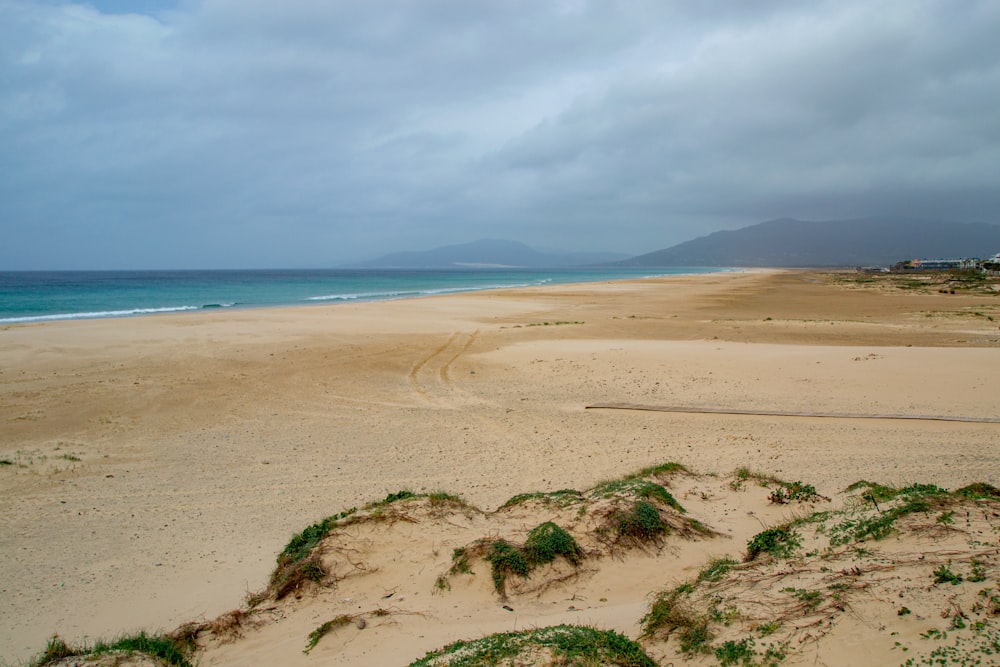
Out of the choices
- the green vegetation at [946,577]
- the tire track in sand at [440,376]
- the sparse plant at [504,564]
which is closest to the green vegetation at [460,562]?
the sparse plant at [504,564]

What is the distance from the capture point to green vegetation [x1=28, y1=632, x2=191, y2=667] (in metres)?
3.78

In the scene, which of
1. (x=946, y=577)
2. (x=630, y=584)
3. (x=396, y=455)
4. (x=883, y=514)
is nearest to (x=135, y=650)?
(x=630, y=584)

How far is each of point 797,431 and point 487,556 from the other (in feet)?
22.5

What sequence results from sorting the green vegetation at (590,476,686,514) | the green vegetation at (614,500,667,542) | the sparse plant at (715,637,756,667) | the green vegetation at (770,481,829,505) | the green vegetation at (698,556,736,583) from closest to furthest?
the sparse plant at (715,637,756,667) < the green vegetation at (698,556,736,583) < the green vegetation at (614,500,667,542) < the green vegetation at (590,476,686,514) < the green vegetation at (770,481,829,505)

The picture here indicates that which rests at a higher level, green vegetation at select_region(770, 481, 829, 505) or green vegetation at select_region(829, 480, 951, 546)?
green vegetation at select_region(829, 480, 951, 546)

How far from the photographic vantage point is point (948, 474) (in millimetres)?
7422

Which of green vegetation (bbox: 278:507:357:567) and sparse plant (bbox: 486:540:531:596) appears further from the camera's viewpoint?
green vegetation (bbox: 278:507:357:567)

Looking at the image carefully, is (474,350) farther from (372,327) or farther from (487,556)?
(487,556)

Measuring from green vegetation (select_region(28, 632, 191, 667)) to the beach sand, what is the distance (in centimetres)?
21

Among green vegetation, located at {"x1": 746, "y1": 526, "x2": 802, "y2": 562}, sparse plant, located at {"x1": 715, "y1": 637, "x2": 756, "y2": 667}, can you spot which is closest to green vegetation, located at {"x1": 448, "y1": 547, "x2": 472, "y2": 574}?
sparse plant, located at {"x1": 715, "y1": 637, "x2": 756, "y2": 667}

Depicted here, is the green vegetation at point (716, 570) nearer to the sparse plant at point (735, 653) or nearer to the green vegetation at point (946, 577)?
the sparse plant at point (735, 653)

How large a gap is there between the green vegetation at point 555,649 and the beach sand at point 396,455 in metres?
0.29

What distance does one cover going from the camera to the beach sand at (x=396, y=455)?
4758 mm

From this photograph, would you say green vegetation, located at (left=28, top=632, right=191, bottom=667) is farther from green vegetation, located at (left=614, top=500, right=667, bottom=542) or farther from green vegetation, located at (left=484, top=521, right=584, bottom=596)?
green vegetation, located at (left=614, top=500, right=667, bottom=542)
